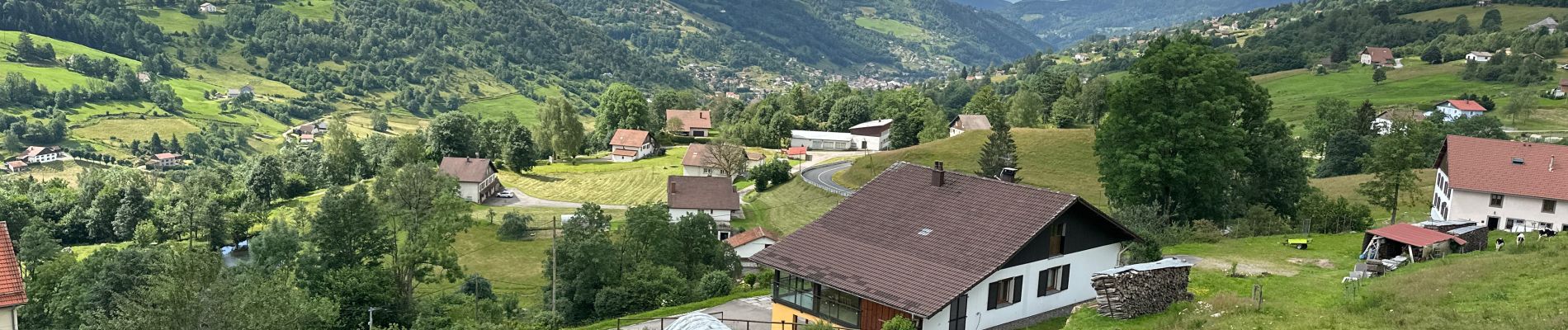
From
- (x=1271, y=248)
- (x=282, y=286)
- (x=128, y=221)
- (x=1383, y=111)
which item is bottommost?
(x=128, y=221)

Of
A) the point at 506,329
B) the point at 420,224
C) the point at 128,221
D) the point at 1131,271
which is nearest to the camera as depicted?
the point at 1131,271

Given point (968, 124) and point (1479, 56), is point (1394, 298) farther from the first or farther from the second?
point (1479, 56)

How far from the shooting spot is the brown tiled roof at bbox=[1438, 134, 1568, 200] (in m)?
43.0

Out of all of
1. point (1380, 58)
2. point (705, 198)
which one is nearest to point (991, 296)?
point (705, 198)

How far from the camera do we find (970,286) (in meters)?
23.8

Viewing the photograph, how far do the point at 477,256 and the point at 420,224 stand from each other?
22.0 meters

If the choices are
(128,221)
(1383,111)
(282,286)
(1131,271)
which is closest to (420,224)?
(282,286)

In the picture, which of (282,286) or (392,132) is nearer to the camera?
(282,286)

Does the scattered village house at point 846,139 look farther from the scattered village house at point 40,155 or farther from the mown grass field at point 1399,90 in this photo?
the scattered village house at point 40,155

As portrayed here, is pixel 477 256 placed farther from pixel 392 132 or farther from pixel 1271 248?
pixel 392 132

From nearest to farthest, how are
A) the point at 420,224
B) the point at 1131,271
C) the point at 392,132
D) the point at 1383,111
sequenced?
the point at 1131,271
the point at 420,224
the point at 1383,111
the point at 392,132

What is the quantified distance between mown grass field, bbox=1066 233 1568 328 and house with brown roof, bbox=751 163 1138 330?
7.54 feet

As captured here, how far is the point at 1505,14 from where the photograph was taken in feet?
585

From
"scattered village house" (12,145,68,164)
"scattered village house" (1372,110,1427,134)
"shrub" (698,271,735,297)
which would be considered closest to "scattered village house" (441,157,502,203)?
"shrub" (698,271,735,297)
